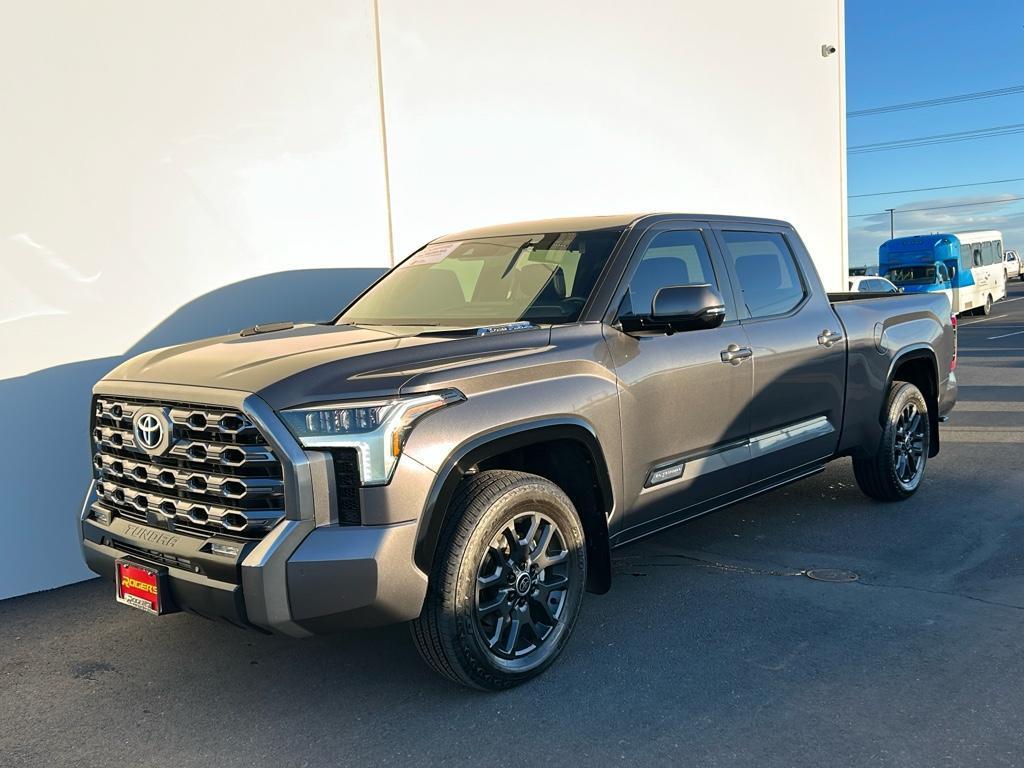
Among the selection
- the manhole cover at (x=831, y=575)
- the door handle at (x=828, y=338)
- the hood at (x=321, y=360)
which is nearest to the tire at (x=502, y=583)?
the hood at (x=321, y=360)

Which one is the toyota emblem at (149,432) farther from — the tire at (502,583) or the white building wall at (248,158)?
the white building wall at (248,158)

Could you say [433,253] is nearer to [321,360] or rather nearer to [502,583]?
[321,360]

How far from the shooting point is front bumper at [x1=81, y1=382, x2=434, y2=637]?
3.24 m

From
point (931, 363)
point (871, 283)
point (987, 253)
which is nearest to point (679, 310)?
point (931, 363)

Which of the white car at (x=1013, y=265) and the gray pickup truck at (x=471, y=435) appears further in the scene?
the white car at (x=1013, y=265)

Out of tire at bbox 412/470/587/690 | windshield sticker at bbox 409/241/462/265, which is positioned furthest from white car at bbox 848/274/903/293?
tire at bbox 412/470/587/690

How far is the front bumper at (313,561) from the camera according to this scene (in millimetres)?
3242

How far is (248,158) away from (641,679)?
4543 mm

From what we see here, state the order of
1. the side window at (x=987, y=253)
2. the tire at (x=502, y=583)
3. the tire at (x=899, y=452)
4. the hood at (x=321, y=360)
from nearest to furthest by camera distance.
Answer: the hood at (x=321, y=360) < the tire at (x=502, y=583) < the tire at (x=899, y=452) < the side window at (x=987, y=253)

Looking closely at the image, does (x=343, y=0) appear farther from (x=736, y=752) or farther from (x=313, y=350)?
(x=736, y=752)

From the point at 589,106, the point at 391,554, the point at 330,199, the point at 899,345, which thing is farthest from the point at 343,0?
the point at 391,554

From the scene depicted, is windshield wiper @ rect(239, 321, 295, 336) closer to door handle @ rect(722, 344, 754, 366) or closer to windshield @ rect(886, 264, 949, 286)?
door handle @ rect(722, 344, 754, 366)

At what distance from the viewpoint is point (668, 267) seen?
4848 millimetres

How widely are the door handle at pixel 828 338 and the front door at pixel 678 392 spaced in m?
0.86
